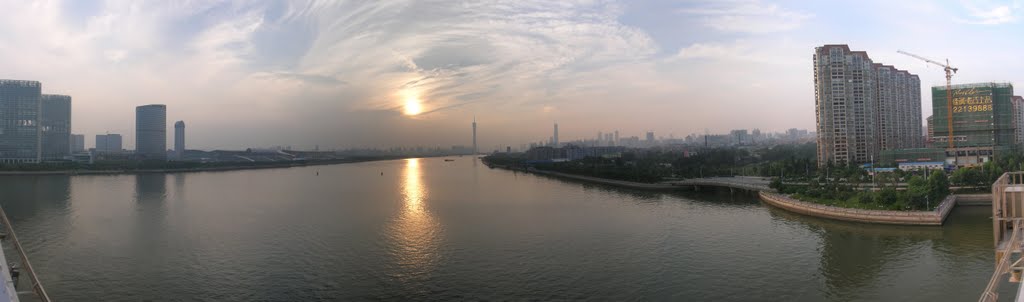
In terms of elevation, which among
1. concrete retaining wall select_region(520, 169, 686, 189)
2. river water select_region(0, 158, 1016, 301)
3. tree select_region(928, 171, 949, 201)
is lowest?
river water select_region(0, 158, 1016, 301)

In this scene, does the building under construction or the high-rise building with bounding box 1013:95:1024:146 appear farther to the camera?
the high-rise building with bounding box 1013:95:1024:146

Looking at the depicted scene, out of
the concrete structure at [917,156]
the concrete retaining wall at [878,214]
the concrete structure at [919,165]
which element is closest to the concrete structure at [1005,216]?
the concrete retaining wall at [878,214]

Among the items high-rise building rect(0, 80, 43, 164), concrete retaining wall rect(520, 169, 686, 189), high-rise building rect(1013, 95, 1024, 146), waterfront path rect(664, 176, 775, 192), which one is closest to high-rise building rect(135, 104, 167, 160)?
high-rise building rect(0, 80, 43, 164)

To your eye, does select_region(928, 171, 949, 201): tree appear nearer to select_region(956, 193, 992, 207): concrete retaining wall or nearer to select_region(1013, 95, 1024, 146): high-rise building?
select_region(956, 193, 992, 207): concrete retaining wall

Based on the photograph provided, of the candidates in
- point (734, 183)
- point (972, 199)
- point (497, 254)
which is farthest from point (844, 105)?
point (497, 254)

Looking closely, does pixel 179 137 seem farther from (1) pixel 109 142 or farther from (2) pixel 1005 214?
(2) pixel 1005 214

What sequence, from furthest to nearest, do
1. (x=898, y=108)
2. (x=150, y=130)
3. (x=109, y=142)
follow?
(x=109, y=142), (x=150, y=130), (x=898, y=108)
